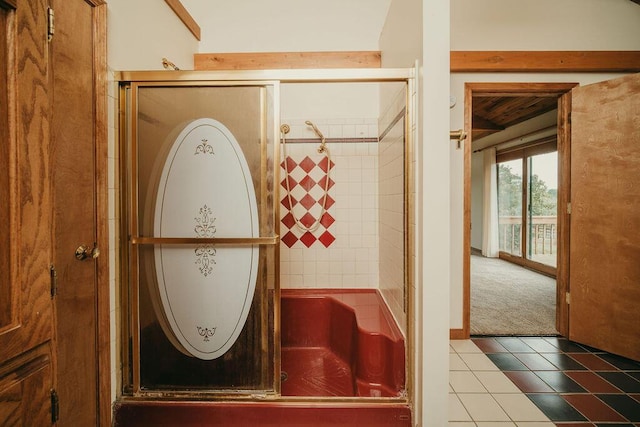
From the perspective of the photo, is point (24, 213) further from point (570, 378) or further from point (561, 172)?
point (561, 172)

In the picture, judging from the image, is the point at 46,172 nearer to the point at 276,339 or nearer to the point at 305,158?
the point at 276,339

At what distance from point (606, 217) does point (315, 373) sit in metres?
2.44

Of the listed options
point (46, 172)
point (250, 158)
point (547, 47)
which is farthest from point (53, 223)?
point (547, 47)

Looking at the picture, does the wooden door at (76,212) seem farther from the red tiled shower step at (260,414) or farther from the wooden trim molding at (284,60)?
the wooden trim molding at (284,60)

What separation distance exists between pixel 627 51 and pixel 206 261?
141 inches

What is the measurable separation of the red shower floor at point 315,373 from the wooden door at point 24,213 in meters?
1.29

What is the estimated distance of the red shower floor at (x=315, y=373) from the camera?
6.07ft

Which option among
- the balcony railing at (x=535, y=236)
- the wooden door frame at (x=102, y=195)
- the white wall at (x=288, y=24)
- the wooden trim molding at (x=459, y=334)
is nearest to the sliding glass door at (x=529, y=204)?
the balcony railing at (x=535, y=236)

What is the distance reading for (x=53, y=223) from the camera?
1092 millimetres

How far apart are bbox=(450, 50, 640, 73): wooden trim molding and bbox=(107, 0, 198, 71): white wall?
6.96 ft

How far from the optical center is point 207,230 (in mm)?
1434

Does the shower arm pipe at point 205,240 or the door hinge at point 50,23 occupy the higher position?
the door hinge at point 50,23

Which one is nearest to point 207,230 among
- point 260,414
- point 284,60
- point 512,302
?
point 260,414

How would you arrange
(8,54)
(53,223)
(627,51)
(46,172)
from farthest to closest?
(627,51)
(53,223)
(46,172)
(8,54)
